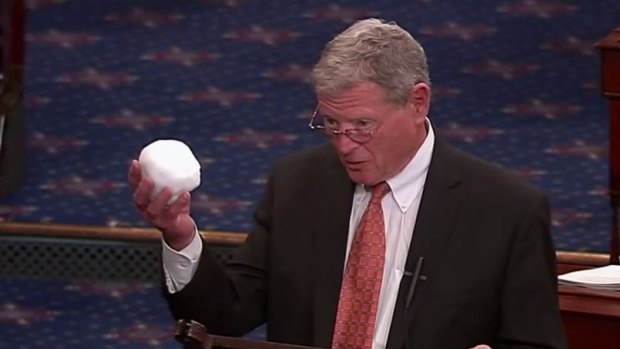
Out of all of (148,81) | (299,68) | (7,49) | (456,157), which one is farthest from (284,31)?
(456,157)

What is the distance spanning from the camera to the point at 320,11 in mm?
5742

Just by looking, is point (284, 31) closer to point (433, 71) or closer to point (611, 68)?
point (433, 71)

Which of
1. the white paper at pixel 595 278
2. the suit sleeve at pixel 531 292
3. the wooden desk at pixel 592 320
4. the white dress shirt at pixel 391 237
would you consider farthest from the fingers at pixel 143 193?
the white paper at pixel 595 278

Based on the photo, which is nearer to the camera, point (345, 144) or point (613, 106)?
point (345, 144)

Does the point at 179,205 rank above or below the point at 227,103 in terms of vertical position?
below

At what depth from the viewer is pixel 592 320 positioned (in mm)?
3398

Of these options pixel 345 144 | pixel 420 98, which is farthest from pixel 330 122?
pixel 420 98

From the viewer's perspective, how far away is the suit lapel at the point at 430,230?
110 inches

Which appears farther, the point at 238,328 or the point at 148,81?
the point at 148,81

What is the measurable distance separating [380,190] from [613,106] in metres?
1.99

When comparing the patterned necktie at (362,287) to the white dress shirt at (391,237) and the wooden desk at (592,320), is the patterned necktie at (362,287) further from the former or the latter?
the wooden desk at (592,320)

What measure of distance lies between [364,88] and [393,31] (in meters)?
0.12

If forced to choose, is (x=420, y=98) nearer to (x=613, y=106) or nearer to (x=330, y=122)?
(x=330, y=122)

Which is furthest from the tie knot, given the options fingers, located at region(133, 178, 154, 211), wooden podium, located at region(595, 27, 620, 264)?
wooden podium, located at region(595, 27, 620, 264)
